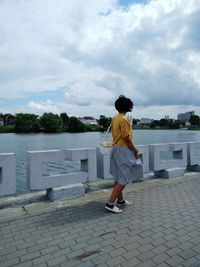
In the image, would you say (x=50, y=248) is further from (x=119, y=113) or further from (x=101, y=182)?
(x=101, y=182)

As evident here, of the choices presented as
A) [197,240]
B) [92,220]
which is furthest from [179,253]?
[92,220]

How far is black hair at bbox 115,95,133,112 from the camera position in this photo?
4.83m

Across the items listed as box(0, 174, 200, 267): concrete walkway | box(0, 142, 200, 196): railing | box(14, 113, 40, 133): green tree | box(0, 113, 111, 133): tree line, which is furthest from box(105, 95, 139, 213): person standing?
box(14, 113, 40, 133): green tree

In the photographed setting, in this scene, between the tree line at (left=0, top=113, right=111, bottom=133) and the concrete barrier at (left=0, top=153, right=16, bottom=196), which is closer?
the concrete barrier at (left=0, top=153, right=16, bottom=196)

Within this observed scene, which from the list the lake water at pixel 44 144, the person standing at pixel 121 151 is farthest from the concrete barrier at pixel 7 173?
the lake water at pixel 44 144

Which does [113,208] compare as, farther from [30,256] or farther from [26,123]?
[26,123]

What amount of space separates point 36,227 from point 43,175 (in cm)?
147

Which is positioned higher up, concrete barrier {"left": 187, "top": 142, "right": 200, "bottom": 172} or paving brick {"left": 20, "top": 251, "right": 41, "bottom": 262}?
concrete barrier {"left": 187, "top": 142, "right": 200, "bottom": 172}

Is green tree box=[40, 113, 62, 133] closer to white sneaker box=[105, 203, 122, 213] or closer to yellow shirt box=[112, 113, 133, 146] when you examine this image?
yellow shirt box=[112, 113, 133, 146]

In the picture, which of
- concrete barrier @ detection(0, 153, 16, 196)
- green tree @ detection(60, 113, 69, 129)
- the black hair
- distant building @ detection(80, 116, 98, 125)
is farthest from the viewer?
distant building @ detection(80, 116, 98, 125)

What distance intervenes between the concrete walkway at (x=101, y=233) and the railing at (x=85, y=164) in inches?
16.5

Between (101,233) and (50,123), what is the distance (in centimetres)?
7321

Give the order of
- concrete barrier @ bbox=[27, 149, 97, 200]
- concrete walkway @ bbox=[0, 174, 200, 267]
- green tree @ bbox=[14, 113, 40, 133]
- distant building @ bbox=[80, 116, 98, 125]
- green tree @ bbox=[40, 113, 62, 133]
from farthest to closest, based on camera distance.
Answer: distant building @ bbox=[80, 116, 98, 125]
green tree @ bbox=[14, 113, 40, 133]
green tree @ bbox=[40, 113, 62, 133]
concrete barrier @ bbox=[27, 149, 97, 200]
concrete walkway @ bbox=[0, 174, 200, 267]

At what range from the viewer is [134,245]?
3537 mm
